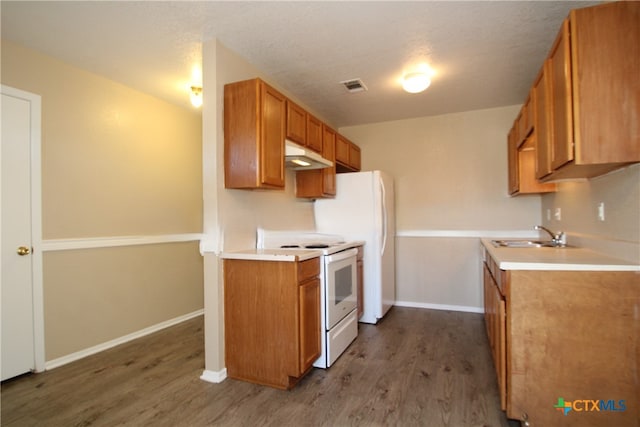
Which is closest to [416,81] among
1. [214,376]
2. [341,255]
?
[341,255]

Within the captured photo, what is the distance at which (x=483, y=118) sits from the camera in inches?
157

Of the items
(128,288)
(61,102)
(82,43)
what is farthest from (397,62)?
(128,288)

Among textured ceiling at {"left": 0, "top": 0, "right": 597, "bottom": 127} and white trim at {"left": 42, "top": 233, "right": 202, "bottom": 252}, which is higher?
textured ceiling at {"left": 0, "top": 0, "right": 597, "bottom": 127}

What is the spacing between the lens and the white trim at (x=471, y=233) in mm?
3789

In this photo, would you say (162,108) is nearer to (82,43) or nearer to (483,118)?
(82,43)

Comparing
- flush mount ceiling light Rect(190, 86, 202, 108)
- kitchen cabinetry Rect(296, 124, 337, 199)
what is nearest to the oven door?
kitchen cabinetry Rect(296, 124, 337, 199)

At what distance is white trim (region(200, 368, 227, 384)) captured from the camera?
2.33 meters

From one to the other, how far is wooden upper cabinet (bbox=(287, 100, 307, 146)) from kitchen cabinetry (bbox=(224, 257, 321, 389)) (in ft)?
3.57

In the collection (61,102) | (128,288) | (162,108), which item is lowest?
(128,288)

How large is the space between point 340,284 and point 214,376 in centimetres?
117

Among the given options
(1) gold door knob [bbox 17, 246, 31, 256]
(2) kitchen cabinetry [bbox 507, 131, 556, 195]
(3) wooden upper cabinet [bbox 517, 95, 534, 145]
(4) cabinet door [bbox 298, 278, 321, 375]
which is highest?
(3) wooden upper cabinet [bbox 517, 95, 534, 145]

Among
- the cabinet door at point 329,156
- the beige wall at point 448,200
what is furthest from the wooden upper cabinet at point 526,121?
Answer: the cabinet door at point 329,156

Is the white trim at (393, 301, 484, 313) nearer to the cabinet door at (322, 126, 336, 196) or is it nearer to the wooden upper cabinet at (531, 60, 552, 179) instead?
the cabinet door at (322, 126, 336, 196)

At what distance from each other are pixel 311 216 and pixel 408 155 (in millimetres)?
1563
